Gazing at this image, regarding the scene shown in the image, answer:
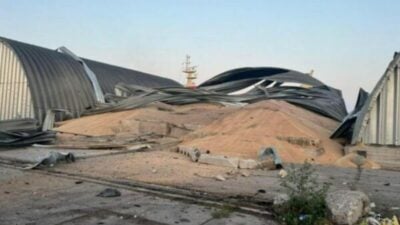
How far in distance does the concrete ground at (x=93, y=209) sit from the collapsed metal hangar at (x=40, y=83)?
15200 mm

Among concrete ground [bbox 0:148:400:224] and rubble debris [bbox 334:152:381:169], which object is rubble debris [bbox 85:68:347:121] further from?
concrete ground [bbox 0:148:400:224]

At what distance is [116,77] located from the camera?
29.7 meters

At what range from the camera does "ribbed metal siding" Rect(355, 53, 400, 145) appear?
11.4 metres

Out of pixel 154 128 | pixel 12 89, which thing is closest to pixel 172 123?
pixel 154 128

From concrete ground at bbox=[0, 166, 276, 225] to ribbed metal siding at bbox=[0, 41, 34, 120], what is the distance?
1534 cm

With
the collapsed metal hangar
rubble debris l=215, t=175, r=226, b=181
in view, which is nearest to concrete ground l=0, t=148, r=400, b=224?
rubble debris l=215, t=175, r=226, b=181

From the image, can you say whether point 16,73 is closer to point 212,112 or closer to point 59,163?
point 212,112

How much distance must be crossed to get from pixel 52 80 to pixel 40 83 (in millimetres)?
1040

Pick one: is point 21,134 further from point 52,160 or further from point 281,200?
point 281,200

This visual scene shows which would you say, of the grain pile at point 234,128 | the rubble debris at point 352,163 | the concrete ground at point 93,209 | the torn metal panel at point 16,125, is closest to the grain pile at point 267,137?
the grain pile at point 234,128

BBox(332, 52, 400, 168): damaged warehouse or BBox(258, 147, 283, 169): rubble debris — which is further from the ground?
BBox(332, 52, 400, 168): damaged warehouse

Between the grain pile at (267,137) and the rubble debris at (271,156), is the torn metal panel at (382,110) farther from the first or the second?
the rubble debris at (271,156)

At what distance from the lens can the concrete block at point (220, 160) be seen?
9.28 meters

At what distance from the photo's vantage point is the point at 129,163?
9734 mm
